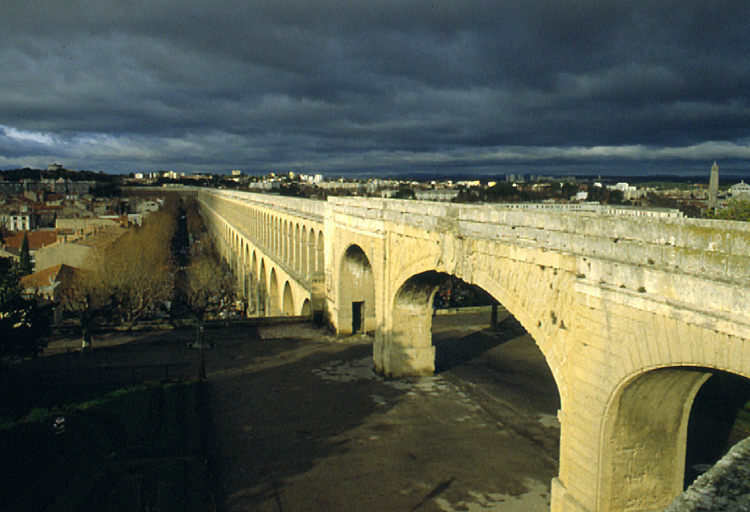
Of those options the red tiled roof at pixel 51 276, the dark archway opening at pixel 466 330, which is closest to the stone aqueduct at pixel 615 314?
the dark archway opening at pixel 466 330

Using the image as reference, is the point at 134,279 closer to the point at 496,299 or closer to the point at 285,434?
the point at 285,434

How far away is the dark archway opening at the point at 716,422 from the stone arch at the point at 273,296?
2679 cm

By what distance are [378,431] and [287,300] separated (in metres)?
21.0

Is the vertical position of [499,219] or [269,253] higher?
[499,219]

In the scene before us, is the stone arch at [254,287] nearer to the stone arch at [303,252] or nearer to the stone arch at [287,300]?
the stone arch at [287,300]

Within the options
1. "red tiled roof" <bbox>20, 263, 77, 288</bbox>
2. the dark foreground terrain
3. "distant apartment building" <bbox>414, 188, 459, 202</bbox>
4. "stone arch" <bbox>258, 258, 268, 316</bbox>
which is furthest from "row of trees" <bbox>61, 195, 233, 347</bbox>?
"distant apartment building" <bbox>414, 188, 459, 202</bbox>

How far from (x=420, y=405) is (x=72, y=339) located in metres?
15.4

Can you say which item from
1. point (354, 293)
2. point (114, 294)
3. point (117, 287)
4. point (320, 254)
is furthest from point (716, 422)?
point (117, 287)

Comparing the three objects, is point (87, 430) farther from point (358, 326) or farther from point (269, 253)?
point (269, 253)

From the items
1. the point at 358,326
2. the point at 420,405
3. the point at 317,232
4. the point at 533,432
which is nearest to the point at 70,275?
the point at 317,232

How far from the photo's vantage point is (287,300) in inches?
1344

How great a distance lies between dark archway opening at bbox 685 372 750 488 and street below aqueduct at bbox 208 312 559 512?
3.11 meters

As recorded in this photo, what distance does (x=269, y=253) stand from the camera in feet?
126

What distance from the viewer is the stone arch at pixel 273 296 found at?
125 ft
